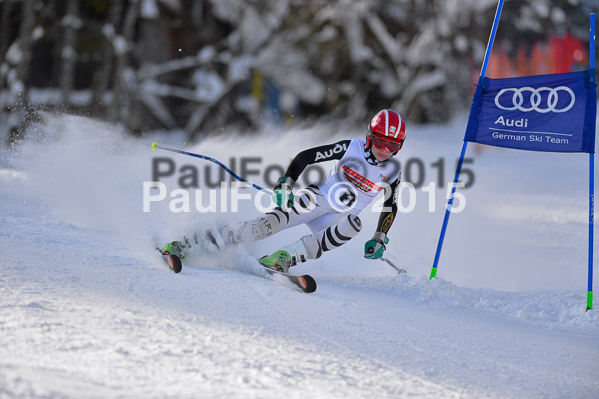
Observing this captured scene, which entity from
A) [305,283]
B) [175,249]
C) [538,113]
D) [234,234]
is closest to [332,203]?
[234,234]

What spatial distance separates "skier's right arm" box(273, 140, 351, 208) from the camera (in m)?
5.27

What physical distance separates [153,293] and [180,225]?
1.41m

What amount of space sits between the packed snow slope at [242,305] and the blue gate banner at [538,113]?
1315mm

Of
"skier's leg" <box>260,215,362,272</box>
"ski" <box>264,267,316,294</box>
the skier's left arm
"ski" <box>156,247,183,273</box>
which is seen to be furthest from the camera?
the skier's left arm

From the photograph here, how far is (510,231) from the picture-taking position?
9.16 metres

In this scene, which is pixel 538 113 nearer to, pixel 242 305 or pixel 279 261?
pixel 279 261

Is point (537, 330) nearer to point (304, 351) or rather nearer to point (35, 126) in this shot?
point (304, 351)

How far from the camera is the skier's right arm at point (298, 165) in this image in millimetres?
5266

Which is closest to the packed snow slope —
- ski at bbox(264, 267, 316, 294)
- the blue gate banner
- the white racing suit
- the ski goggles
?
ski at bbox(264, 267, 316, 294)

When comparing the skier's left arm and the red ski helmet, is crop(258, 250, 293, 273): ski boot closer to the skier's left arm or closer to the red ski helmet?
the skier's left arm

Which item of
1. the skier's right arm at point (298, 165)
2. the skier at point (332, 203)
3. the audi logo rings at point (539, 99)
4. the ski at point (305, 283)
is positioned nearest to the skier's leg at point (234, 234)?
the skier at point (332, 203)

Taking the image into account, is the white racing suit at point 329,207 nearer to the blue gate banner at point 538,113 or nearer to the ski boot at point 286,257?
the ski boot at point 286,257

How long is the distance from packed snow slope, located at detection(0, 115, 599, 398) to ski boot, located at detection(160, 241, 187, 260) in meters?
0.11

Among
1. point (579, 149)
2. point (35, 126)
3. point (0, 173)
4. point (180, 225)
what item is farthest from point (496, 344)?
point (35, 126)
